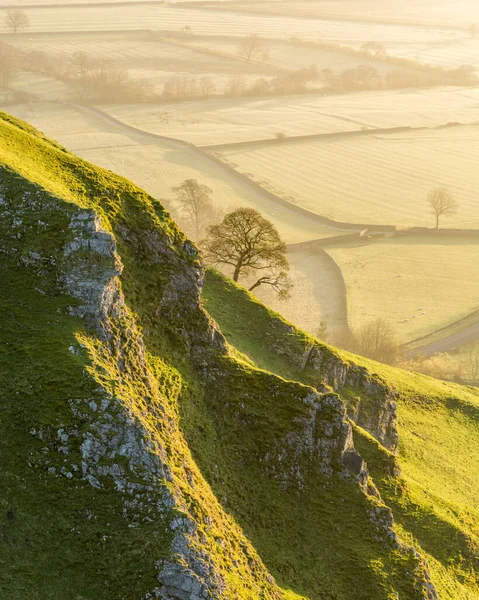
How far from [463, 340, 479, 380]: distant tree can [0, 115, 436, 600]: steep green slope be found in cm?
5360

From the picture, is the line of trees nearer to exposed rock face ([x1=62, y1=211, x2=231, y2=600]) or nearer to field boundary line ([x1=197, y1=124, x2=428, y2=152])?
exposed rock face ([x1=62, y1=211, x2=231, y2=600])

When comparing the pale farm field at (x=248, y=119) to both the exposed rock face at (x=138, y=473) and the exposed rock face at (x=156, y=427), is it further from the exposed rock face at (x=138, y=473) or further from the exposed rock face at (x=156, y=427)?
the exposed rock face at (x=138, y=473)

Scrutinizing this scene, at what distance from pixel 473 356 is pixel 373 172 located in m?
74.2

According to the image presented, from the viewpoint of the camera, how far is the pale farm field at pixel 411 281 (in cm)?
9438

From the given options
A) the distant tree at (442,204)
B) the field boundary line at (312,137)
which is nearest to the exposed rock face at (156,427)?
the distant tree at (442,204)

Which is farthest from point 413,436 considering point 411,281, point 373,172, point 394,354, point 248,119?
Result: point 248,119

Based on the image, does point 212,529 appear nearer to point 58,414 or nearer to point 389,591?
point 58,414

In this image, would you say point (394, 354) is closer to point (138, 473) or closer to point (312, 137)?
point (138, 473)

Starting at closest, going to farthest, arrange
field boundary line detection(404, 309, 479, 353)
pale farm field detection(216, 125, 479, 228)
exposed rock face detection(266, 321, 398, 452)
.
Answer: exposed rock face detection(266, 321, 398, 452)
field boundary line detection(404, 309, 479, 353)
pale farm field detection(216, 125, 479, 228)

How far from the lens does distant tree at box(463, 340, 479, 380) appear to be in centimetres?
8300

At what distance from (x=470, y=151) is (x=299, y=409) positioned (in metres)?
151

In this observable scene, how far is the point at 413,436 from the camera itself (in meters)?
51.4

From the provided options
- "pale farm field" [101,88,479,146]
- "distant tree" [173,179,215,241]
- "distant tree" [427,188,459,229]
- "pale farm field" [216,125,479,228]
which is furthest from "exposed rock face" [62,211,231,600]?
"pale farm field" [101,88,479,146]

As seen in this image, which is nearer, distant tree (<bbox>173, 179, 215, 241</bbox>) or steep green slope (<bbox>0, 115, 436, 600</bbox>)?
steep green slope (<bbox>0, 115, 436, 600</bbox>)
